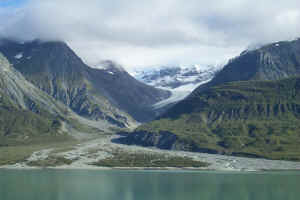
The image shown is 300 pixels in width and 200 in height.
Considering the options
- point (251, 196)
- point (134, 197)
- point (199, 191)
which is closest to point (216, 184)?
point (199, 191)

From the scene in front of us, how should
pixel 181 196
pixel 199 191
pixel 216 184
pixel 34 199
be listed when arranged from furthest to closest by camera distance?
pixel 216 184 < pixel 199 191 < pixel 181 196 < pixel 34 199

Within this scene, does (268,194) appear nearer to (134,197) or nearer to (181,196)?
(181,196)

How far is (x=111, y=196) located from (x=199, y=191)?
107ft

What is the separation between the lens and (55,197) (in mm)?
158625

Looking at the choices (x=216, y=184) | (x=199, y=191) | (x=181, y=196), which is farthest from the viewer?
(x=216, y=184)

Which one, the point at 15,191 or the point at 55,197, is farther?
the point at 15,191

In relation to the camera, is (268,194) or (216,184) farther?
(216,184)

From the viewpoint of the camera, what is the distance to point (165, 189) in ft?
600

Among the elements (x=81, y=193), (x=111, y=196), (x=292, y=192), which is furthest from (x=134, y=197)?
(x=292, y=192)

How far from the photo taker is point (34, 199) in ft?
503

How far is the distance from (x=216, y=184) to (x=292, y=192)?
123 feet

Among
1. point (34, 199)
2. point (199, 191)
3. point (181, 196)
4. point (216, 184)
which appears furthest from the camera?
point (216, 184)

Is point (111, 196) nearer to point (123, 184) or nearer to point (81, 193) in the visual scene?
point (81, 193)

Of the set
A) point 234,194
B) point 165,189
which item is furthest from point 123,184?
point 234,194
